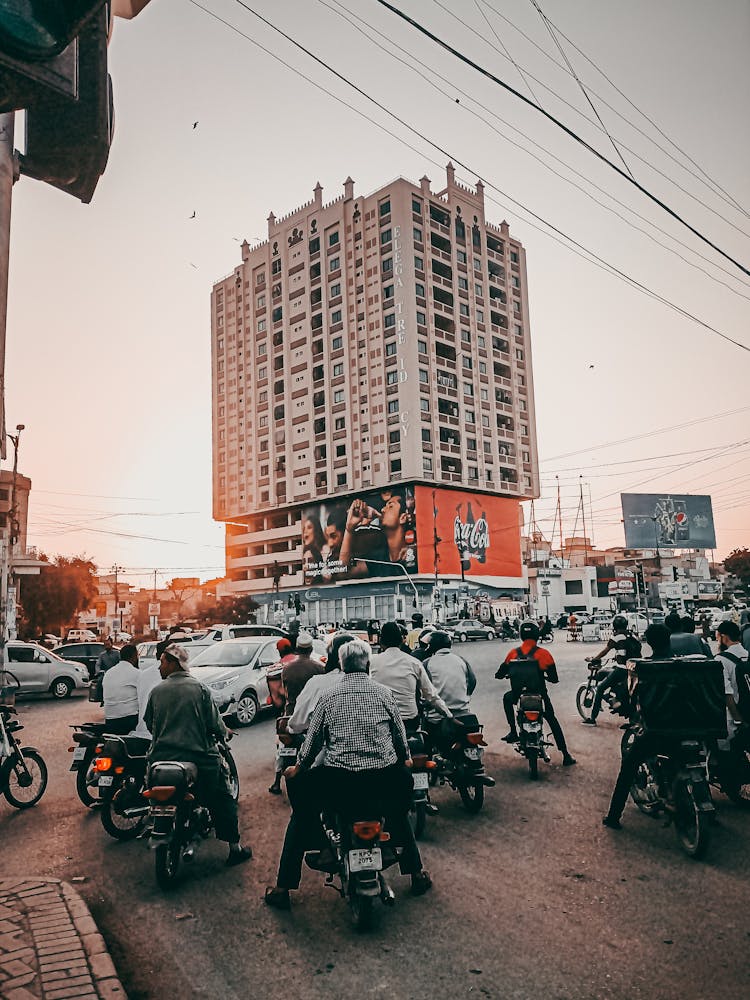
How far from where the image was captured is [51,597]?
46156 mm

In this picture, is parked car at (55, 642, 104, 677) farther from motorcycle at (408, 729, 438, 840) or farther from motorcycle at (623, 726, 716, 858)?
motorcycle at (623, 726, 716, 858)

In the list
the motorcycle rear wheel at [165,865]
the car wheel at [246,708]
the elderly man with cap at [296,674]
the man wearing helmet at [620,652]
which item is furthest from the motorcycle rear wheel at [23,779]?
the man wearing helmet at [620,652]

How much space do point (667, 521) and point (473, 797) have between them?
171 feet

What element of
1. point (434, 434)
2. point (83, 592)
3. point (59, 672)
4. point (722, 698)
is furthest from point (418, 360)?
point (722, 698)

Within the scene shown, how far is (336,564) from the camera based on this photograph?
69812 mm

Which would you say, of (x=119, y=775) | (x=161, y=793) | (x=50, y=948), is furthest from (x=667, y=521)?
(x=50, y=948)

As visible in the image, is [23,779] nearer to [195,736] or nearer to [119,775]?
[119,775]

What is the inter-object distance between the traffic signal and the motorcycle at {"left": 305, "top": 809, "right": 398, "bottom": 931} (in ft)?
13.0

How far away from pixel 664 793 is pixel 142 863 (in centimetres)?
432

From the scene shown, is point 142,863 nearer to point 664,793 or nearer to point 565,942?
point 565,942

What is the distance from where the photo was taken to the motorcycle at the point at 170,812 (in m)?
5.34

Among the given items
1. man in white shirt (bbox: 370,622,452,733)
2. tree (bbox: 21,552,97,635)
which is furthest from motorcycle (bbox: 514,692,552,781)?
tree (bbox: 21,552,97,635)

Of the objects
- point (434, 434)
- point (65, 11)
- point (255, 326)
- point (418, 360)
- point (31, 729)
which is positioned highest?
point (255, 326)

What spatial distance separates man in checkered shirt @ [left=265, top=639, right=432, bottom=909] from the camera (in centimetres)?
479
